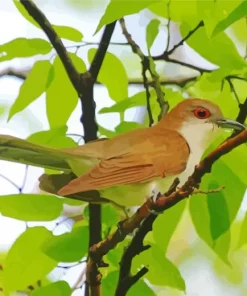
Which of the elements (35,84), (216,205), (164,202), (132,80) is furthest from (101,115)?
(164,202)

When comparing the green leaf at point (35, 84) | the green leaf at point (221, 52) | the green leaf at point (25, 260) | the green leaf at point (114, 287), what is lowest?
the green leaf at point (114, 287)

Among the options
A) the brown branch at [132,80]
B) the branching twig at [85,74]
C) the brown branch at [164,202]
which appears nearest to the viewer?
the brown branch at [164,202]

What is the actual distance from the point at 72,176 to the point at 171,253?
34 centimetres

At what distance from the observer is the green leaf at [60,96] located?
62 cm

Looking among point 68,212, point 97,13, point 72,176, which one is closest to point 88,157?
point 72,176

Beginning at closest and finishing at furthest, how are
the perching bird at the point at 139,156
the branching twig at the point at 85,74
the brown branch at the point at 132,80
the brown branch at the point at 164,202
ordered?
1. the brown branch at the point at 164,202
2. the perching bird at the point at 139,156
3. the branching twig at the point at 85,74
4. the brown branch at the point at 132,80

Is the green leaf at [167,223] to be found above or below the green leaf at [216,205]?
above

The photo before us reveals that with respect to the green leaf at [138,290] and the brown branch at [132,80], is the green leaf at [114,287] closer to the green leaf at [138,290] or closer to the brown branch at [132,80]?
the green leaf at [138,290]

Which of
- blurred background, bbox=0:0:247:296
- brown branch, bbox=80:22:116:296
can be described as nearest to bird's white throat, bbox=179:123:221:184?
brown branch, bbox=80:22:116:296

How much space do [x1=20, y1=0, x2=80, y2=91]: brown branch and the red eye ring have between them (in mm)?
123

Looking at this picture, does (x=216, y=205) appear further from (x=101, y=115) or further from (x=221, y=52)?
(x=101, y=115)

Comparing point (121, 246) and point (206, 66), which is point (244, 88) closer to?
point (206, 66)

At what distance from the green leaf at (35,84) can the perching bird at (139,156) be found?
0.43 feet

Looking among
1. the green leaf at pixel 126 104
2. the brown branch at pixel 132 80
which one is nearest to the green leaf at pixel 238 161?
the green leaf at pixel 126 104
